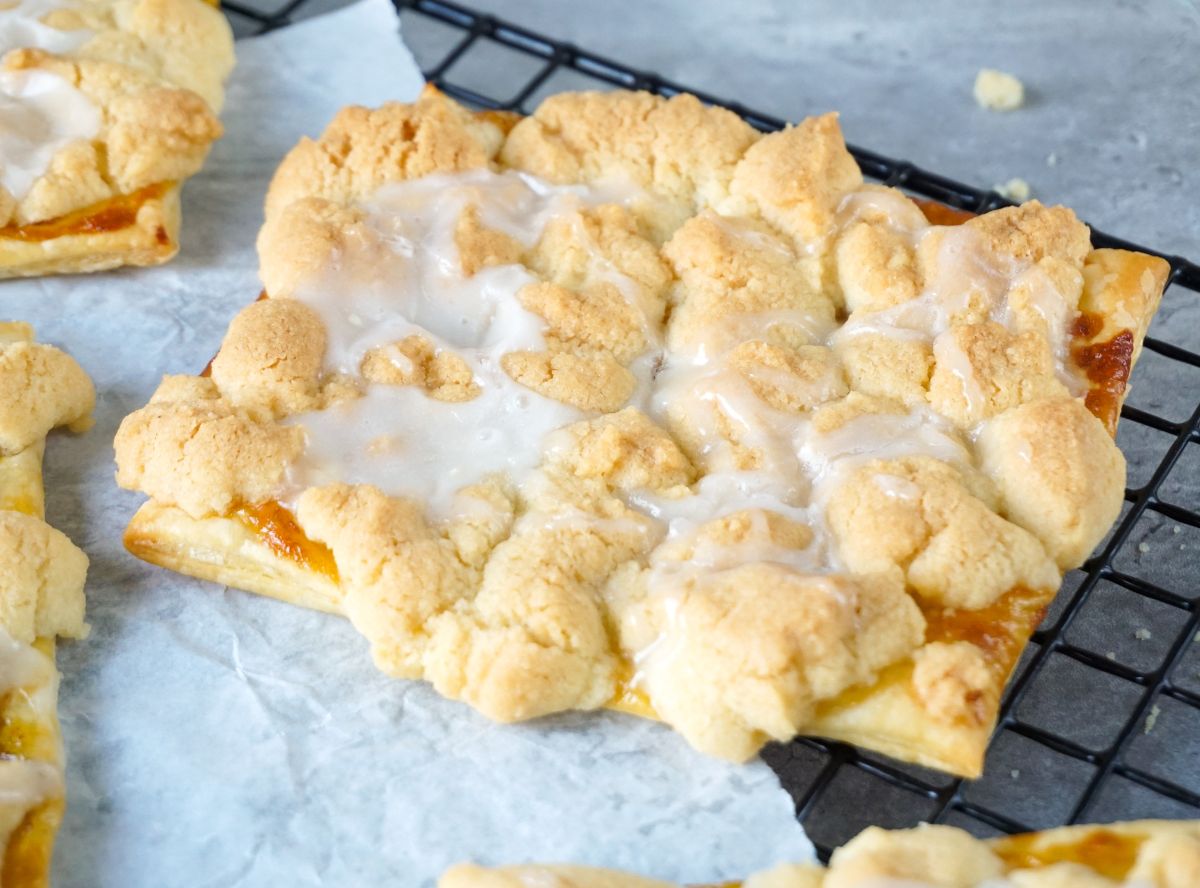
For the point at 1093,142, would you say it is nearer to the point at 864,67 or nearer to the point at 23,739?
the point at 864,67

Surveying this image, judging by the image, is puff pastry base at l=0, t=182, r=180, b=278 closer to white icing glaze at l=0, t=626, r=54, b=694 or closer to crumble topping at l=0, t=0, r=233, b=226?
crumble topping at l=0, t=0, r=233, b=226

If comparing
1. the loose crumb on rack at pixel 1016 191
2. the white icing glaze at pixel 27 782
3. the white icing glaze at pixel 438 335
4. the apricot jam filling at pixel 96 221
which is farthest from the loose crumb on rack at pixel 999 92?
the white icing glaze at pixel 27 782

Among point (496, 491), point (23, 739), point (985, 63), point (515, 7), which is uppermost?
point (985, 63)

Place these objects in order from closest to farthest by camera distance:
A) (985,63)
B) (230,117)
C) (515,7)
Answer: (230,117), (985,63), (515,7)

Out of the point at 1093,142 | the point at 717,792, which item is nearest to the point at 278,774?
the point at 717,792

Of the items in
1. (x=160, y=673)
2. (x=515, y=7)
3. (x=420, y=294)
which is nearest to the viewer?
(x=160, y=673)

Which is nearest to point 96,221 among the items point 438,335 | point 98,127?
point 98,127

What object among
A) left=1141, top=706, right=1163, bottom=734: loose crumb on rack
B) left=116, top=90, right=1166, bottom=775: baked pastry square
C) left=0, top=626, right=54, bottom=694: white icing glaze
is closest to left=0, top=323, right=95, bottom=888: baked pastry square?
left=0, top=626, right=54, bottom=694: white icing glaze
